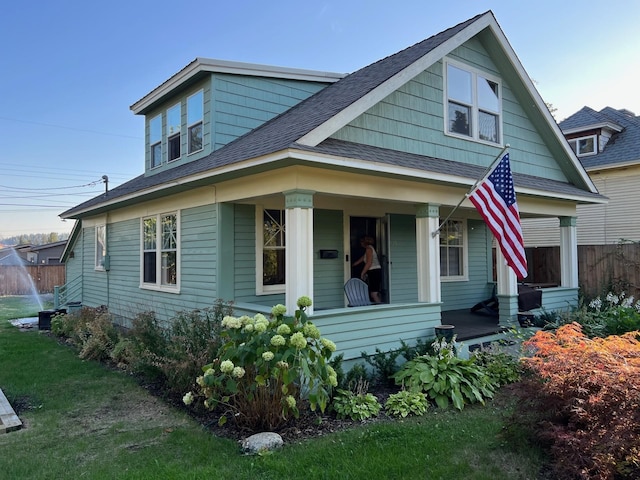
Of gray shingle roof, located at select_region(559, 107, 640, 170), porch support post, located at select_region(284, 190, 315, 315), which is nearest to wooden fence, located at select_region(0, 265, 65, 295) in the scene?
porch support post, located at select_region(284, 190, 315, 315)

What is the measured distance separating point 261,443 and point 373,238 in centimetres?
584

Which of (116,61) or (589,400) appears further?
(116,61)

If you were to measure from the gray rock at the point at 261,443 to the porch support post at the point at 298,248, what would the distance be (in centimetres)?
172

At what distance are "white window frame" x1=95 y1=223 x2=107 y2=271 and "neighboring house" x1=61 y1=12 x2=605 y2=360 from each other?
A: 0.48ft

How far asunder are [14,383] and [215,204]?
154 inches

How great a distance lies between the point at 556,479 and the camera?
3.42m

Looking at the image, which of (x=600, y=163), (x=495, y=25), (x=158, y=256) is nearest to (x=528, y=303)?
Result: (x=495, y=25)

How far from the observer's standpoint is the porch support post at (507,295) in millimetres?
8422

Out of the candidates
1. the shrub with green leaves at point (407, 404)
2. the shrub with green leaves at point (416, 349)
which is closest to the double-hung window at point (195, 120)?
the shrub with green leaves at point (416, 349)

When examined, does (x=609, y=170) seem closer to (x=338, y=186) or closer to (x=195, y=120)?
(x=338, y=186)

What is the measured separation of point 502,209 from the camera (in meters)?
6.55

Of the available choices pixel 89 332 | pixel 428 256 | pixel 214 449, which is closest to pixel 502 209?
pixel 428 256

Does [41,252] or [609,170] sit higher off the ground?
[609,170]

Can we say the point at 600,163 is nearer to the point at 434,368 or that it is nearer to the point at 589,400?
the point at 434,368
